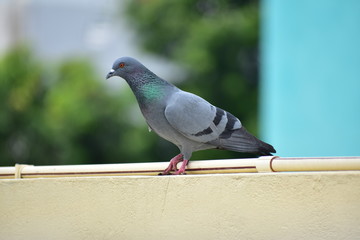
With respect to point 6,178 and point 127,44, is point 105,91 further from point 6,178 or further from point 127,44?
point 6,178

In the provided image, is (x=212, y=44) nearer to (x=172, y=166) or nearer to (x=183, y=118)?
(x=183, y=118)

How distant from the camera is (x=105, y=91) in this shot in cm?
1617

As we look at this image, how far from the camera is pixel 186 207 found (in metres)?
4.09

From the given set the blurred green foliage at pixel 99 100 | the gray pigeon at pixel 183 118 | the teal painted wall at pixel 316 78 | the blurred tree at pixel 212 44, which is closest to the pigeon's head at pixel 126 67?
the gray pigeon at pixel 183 118

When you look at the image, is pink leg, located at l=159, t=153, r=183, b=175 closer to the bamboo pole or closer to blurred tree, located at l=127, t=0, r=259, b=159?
the bamboo pole

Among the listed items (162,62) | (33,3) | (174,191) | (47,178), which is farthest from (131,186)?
(33,3)

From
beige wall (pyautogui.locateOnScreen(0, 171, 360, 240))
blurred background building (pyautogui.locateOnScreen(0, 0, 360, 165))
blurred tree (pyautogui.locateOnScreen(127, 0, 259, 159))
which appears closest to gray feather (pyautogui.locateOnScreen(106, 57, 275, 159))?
beige wall (pyautogui.locateOnScreen(0, 171, 360, 240))

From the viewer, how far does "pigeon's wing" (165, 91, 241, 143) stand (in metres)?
4.54

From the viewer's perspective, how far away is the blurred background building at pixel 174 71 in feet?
28.5

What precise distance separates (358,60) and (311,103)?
86cm

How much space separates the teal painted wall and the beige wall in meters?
4.56

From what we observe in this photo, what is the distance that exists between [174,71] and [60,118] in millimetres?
4773

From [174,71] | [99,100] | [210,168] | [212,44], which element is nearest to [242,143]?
[210,168]

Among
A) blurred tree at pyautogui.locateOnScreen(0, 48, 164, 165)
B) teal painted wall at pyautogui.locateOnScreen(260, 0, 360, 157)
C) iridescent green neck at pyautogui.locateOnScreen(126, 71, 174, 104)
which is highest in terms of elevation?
iridescent green neck at pyautogui.locateOnScreen(126, 71, 174, 104)
